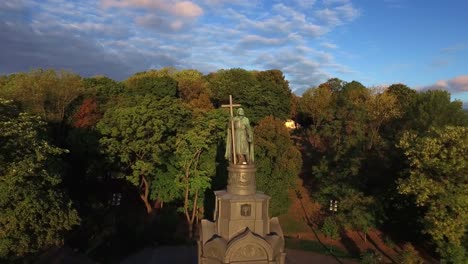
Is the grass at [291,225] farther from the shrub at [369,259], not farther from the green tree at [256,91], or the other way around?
the green tree at [256,91]

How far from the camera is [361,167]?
26.9 m

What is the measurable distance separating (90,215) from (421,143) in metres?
21.7

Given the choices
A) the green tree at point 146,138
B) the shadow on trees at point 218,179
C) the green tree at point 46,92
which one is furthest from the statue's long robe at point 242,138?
the green tree at point 46,92

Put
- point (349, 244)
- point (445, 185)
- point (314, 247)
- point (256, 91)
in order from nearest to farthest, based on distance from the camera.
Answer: point (445, 185) < point (314, 247) < point (349, 244) < point (256, 91)

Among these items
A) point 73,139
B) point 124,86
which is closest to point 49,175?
point 73,139

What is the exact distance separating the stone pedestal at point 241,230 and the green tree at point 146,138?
12309mm

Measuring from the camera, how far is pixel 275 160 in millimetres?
28500

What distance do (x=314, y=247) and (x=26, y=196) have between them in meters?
17.5

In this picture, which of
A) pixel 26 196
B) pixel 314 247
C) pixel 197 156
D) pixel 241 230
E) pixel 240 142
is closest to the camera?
pixel 241 230

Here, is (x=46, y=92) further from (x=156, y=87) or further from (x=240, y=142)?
(x=240, y=142)

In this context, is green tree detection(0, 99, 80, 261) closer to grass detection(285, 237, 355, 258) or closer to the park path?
the park path

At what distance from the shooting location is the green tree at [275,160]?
27.5 m

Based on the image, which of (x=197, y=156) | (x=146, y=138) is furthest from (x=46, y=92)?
(x=197, y=156)

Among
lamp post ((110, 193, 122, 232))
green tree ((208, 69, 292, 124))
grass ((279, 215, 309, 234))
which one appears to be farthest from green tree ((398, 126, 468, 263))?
green tree ((208, 69, 292, 124))
